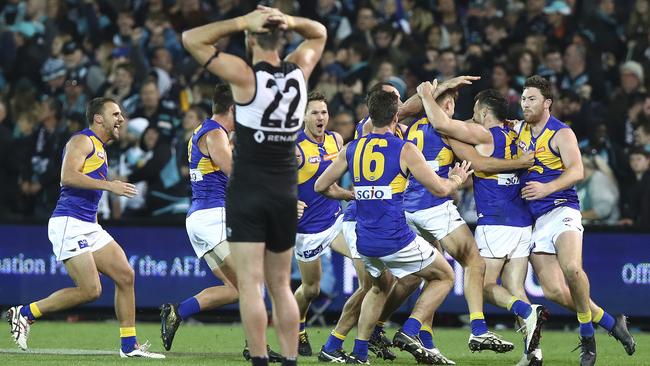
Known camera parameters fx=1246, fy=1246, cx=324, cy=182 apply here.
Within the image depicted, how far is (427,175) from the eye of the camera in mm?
10891

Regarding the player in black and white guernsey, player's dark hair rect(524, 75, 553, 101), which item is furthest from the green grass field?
the player in black and white guernsey

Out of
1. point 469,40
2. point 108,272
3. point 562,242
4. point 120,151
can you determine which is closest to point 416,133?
point 562,242

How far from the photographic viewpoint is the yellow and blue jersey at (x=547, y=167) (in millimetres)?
11836

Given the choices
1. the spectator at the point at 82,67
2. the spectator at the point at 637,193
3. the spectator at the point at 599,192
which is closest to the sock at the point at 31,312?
the spectator at the point at 599,192

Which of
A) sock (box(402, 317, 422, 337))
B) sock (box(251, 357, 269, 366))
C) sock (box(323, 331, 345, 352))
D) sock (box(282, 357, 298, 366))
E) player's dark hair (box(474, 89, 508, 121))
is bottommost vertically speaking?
sock (box(323, 331, 345, 352))

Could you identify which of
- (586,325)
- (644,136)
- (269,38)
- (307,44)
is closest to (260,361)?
→ (269,38)

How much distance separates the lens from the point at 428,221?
1255cm

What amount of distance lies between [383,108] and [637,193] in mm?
6766

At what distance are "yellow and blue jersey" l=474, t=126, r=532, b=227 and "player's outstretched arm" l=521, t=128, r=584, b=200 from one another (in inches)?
16.0

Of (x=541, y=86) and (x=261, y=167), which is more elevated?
(x=541, y=86)

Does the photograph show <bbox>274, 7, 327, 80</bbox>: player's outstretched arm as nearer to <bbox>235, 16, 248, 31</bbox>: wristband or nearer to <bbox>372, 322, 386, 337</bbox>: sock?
<bbox>235, 16, 248, 31</bbox>: wristband

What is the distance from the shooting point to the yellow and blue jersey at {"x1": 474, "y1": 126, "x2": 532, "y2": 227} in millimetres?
12164

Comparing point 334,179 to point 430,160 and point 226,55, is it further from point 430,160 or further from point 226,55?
point 226,55

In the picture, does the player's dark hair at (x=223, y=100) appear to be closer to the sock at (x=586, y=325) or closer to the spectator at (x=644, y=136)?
the sock at (x=586, y=325)
